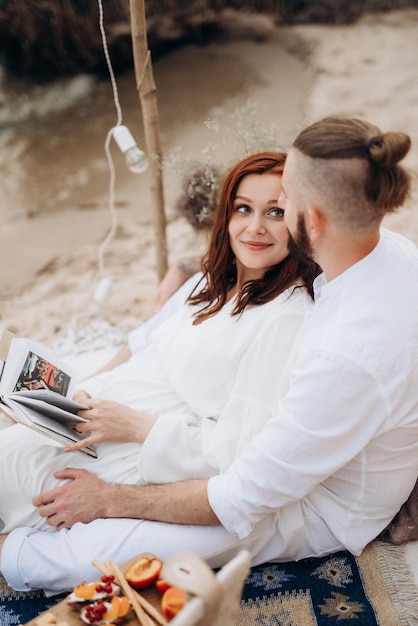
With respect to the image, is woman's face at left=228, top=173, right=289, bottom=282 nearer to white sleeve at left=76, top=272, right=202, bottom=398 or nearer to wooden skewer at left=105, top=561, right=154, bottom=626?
white sleeve at left=76, top=272, right=202, bottom=398

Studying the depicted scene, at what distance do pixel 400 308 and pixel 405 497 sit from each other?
2.16 feet

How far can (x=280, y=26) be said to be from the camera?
755 centimetres

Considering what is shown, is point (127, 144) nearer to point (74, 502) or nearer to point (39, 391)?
point (39, 391)

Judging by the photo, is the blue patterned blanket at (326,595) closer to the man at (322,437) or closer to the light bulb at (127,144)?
the man at (322,437)

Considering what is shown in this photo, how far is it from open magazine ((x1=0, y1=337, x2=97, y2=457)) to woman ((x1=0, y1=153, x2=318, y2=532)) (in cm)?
7

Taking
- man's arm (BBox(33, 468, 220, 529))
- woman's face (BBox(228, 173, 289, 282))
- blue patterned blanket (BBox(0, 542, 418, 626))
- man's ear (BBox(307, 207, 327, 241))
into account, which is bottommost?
blue patterned blanket (BBox(0, 542, 418, 626))

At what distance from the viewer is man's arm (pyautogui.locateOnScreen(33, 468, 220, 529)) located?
1938 mm

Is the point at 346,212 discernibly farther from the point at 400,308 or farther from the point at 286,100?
the point at 286,100

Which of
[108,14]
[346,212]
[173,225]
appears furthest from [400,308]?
[108,14]

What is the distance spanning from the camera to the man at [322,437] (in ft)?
5.34

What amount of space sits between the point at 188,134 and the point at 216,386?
4.48 meters

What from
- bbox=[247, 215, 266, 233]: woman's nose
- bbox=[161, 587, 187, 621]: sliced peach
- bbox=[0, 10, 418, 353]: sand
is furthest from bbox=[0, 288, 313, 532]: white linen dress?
bbox=[0, 10, 418, 353]: sand

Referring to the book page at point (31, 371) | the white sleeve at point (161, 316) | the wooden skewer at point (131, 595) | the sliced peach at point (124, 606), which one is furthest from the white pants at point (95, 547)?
the white sleeve at point (161, 316)

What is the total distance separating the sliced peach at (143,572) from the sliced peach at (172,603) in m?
0.11
